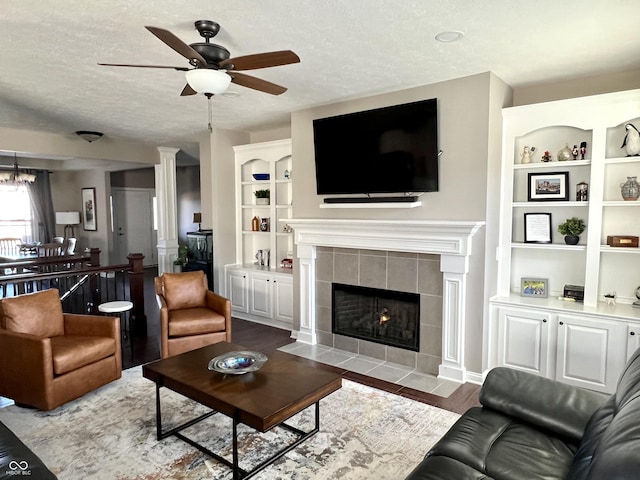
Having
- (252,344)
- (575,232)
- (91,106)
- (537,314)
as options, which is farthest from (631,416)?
(91,106)

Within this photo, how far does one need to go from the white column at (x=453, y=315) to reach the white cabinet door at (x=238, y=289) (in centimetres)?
291

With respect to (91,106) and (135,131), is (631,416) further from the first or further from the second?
(135,131)

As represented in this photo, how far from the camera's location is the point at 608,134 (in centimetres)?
348

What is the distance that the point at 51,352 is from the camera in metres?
3.05

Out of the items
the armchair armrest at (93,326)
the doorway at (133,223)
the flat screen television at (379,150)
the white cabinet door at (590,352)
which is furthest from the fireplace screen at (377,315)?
the doorway at (133,223)

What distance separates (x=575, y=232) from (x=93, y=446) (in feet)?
13.2

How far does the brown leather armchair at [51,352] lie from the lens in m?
3.06

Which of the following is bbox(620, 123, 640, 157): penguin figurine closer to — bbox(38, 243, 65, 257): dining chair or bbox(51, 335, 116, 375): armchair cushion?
bbox(51, 335, 116, 375): armchair cushion

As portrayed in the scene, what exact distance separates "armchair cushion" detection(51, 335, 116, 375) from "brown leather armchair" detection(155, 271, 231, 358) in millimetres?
561

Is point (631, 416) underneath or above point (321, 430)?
above

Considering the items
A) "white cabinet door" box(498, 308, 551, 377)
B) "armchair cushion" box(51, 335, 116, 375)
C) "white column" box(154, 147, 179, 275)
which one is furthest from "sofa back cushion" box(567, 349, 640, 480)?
"white column" box(154, 147, 179, 275)

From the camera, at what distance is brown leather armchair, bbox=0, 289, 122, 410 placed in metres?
3.06

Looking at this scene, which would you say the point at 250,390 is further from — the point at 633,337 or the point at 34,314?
the point at 633,337

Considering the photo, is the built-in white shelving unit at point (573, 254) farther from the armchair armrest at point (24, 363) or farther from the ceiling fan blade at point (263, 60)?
the armchair armrest at point (24, 363)
